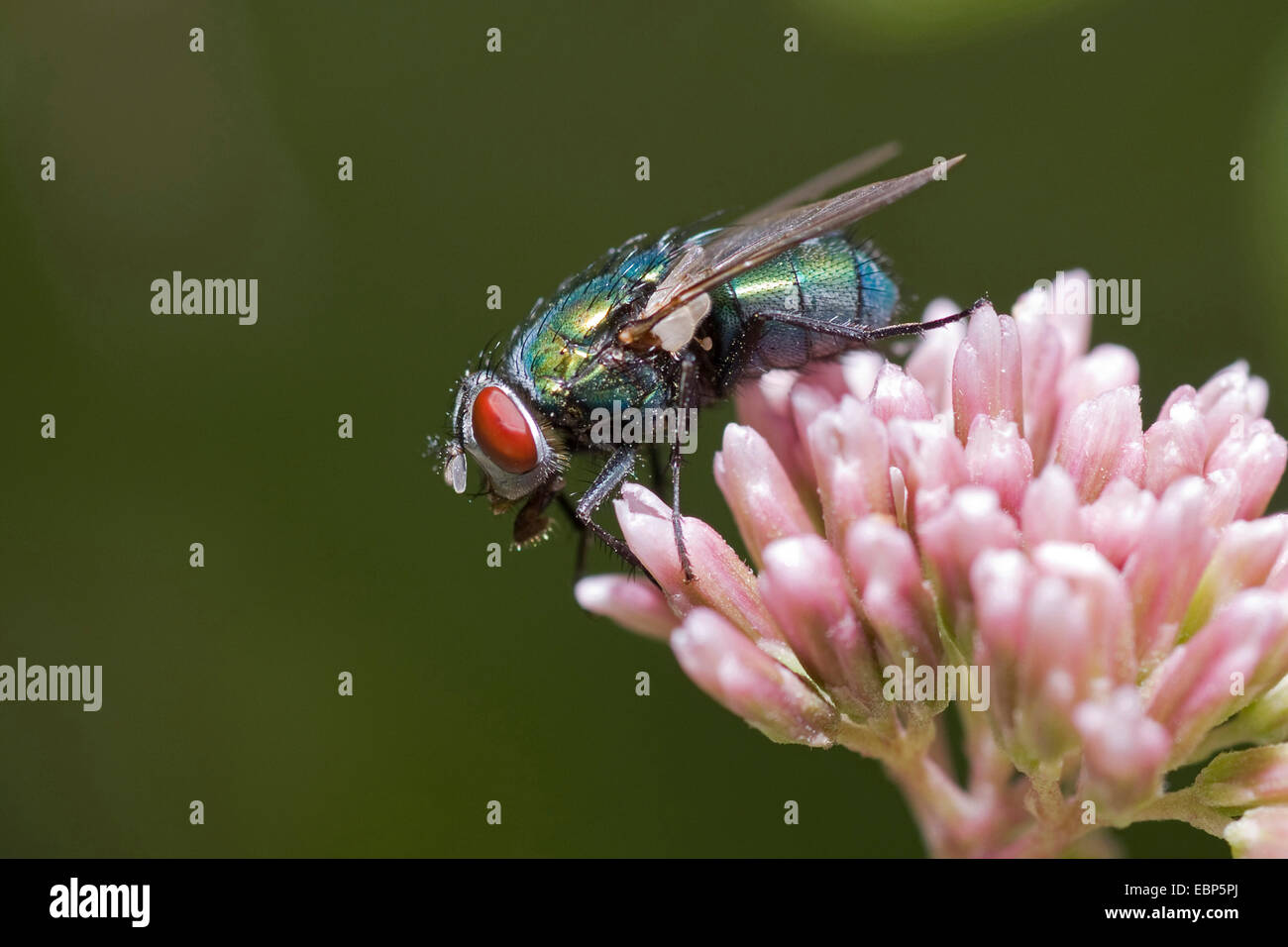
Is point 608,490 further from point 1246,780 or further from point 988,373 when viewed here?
point 1246,780

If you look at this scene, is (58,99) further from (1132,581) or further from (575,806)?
(1132,581)

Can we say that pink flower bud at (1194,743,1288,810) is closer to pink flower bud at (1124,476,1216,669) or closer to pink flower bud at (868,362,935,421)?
pink flower bud at (1124,476,1216,669)

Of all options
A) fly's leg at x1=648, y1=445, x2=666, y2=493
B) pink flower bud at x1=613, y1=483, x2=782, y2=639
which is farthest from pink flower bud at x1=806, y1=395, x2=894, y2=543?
fly's leg at x1=648, y1=445, x2=666, y2=493

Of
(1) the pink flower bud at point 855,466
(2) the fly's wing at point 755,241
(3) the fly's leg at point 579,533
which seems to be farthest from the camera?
(3) the fly's leg at point 579,533

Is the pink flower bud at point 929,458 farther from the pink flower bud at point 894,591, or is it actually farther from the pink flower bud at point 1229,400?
the pink flower bud at point 1229,400

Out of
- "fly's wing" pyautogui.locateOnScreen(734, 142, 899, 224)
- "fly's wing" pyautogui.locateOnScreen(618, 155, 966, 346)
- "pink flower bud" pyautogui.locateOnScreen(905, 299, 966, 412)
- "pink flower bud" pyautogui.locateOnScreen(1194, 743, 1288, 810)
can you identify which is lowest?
"pink flower bud" pyautogui.locateOnScreen(1194, 743, 1288, 810)

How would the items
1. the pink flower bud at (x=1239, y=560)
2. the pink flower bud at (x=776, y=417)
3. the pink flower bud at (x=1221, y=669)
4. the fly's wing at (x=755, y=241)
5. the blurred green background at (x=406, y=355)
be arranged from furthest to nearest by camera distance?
the blurred green background at (x=406, y=355) < the pink flower bud at (x=776, y=417) < the fly's wing at (x=755, y=241) < the pink flower bud at (x=1239, y=560) < the pink flower bud at (x=1221, y=669)

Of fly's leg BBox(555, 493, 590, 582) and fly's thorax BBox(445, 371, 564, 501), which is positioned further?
fly's leg BBox(555, 493, 590, 582)

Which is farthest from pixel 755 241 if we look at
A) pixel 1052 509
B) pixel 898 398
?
pixel 1052 509

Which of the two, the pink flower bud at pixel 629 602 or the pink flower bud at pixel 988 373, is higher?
the pink flower bud at pixel 988 373

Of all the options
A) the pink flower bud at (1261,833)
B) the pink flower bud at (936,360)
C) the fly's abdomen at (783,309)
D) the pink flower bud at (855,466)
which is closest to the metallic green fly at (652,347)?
the fly's abdomen at (783,309)
